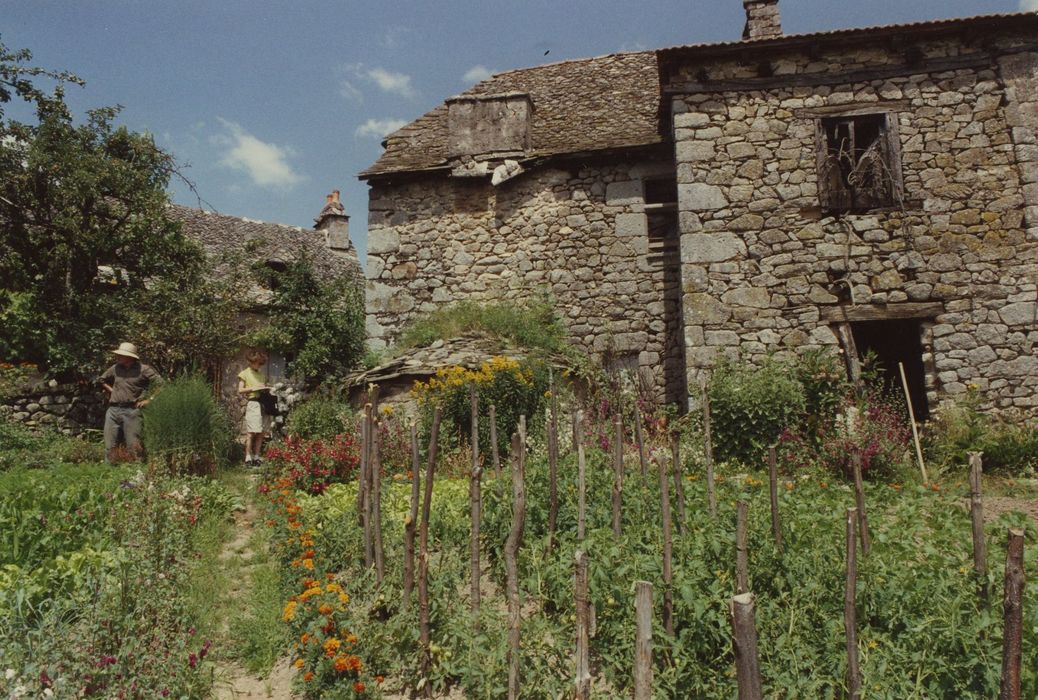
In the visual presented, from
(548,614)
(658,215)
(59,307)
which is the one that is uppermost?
(658,215)

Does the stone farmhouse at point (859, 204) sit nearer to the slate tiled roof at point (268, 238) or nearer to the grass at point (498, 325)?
the grass at point (498, 325)

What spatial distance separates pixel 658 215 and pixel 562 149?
180 centimetres

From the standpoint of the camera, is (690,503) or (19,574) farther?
(690,503)

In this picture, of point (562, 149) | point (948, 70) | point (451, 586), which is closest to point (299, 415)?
point (562, 149)

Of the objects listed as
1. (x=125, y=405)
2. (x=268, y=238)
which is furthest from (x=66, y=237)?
(x=268, y=238)

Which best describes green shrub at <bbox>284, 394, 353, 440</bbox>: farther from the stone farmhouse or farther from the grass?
the stone farmhouse

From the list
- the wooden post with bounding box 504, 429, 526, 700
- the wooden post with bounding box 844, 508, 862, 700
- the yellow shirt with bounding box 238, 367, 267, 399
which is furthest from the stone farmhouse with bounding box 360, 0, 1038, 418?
the wooden post with bounding box 844, 508, 862, 700

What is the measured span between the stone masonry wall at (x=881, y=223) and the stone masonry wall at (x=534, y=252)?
4.74 feet

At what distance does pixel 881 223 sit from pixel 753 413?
3078mm

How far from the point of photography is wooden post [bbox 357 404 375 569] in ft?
13.8

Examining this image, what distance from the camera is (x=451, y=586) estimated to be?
3.83 meters

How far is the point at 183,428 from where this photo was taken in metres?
7.23

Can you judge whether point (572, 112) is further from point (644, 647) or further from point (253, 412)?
point (644, 647)

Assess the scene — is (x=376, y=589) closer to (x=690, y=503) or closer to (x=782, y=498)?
(x=690, y=503)
